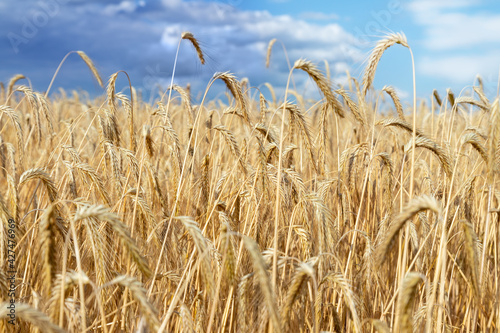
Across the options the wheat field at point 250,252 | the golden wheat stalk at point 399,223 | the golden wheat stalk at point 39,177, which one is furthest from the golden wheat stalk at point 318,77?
the golden wheat stalk at point 39,177

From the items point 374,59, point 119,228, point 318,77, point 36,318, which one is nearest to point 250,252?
point 119,228

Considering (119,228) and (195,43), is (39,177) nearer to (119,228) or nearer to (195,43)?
(119,228)

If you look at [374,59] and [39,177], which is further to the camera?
[374,59]

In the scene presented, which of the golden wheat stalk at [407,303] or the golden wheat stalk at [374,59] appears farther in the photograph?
the golden wheat stalk at [374,59]

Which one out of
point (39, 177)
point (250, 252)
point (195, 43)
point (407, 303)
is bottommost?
point (407, 303)

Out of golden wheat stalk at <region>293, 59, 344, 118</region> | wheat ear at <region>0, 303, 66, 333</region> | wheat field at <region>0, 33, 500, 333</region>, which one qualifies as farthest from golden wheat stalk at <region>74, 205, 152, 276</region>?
golden wheat stalk at <region>293, 59, 344, 118</region>

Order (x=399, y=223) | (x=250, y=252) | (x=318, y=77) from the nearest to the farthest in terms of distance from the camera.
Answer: (x=250, y=252) → (x=399, y=223) → (x=318, y=77)

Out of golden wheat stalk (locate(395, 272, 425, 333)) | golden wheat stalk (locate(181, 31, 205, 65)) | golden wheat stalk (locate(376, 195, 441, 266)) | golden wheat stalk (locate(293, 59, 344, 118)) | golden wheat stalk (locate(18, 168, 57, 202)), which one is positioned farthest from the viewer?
golden wheat stalk (locate(181, 31, 205, 65))

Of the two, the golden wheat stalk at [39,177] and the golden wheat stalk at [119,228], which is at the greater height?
the golden wheat stalk at [39,177]

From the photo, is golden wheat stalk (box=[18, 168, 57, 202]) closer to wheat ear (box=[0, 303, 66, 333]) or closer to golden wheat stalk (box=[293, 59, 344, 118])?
wheat ear (box=[0, 303, 66, 333])

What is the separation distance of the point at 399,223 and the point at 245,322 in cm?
69

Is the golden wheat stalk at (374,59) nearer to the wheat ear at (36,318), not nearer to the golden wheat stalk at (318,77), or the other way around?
the golden wheat stalk at (318,77)

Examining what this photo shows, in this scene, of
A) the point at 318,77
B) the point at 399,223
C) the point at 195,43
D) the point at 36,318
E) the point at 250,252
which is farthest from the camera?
the point at 195,43

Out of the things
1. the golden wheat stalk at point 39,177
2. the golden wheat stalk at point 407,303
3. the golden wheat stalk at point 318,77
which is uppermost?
the golden wheat stalk at point 318,77
